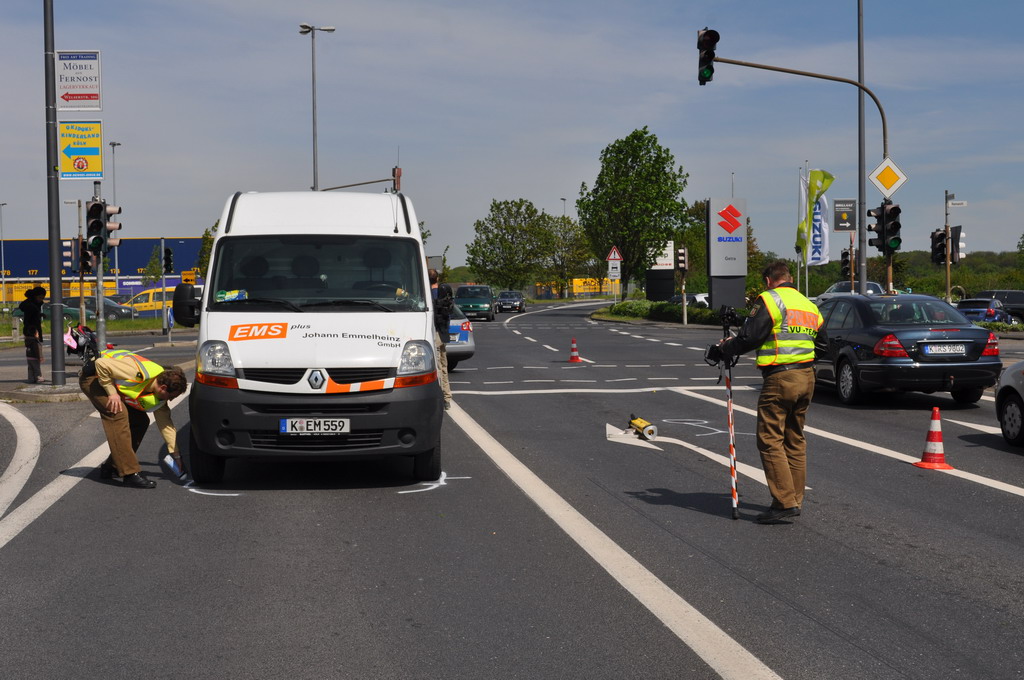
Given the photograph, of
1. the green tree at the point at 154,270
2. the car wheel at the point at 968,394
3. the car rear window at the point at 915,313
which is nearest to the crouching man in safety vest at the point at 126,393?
the car rear window at the point at 915,313

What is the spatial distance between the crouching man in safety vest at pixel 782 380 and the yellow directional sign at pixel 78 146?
12.3 metres

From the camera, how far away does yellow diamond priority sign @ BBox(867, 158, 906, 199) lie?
2298 centimetres

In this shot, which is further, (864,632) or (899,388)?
(899,388)

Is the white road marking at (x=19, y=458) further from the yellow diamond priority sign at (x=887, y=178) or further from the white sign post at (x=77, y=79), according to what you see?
the yellow diamond priority sign at (x=887, y=178)

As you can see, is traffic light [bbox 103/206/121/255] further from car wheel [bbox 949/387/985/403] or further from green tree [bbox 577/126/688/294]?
green tree [bbox 577/126/688/294]

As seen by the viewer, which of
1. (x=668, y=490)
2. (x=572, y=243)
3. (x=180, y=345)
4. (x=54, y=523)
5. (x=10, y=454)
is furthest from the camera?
(x=572, y=243)

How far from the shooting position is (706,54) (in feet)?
68.4

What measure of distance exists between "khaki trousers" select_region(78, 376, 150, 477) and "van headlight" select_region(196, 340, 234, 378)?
2.76 ft

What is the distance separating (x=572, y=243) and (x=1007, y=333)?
72.9 metres

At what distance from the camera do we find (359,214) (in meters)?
9.62

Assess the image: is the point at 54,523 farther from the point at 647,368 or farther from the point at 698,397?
the point at 647,368

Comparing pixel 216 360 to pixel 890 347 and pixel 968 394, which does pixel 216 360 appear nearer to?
pixel 890 347

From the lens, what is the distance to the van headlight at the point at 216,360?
318 inches

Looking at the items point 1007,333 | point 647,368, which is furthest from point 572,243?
point 647,368
